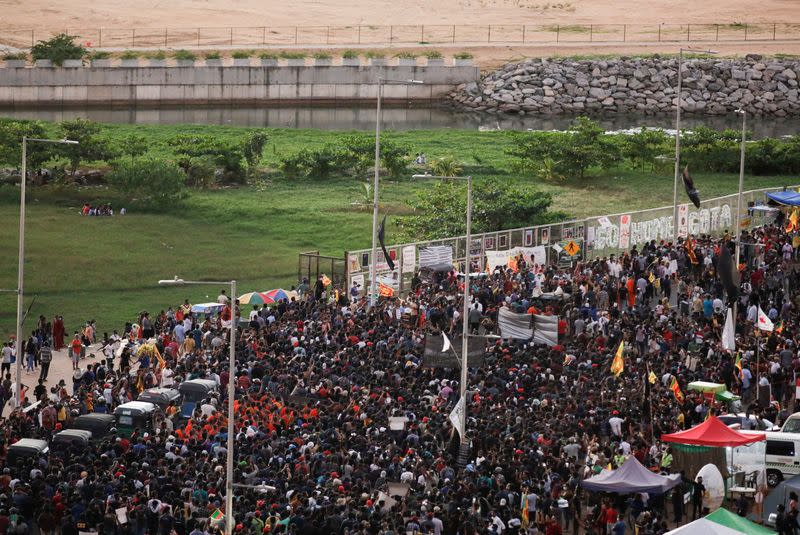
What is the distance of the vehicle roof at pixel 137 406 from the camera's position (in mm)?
34562

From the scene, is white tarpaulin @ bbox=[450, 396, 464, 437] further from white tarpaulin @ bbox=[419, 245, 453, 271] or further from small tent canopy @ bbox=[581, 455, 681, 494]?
white tarpaulin @ bbox=[419, 245, 453, 271]

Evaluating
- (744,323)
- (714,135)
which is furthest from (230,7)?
(744,323)

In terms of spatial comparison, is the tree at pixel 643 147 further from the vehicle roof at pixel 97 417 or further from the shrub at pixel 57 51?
the vehicle roof at pixel 97 417

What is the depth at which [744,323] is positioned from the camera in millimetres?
42531

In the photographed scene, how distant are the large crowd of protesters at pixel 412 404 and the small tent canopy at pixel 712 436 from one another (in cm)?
83

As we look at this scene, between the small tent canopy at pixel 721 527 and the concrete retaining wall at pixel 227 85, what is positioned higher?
the concrete retaining wall at pixel 227 85

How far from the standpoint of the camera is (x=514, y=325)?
4047cm

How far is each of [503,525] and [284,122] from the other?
77509 mm

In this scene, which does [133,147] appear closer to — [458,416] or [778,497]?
[458,416]

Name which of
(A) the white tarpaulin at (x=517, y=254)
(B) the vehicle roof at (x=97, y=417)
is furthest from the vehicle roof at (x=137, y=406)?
(A) the white tarpaulin at (x=517, y=254)

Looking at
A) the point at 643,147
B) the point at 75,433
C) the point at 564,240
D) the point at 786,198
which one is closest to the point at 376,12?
the point at 643,147

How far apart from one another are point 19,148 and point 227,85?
1404 inches

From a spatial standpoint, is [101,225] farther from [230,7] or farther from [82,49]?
[230,7]

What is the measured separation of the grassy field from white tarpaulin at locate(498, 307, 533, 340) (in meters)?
15.7
